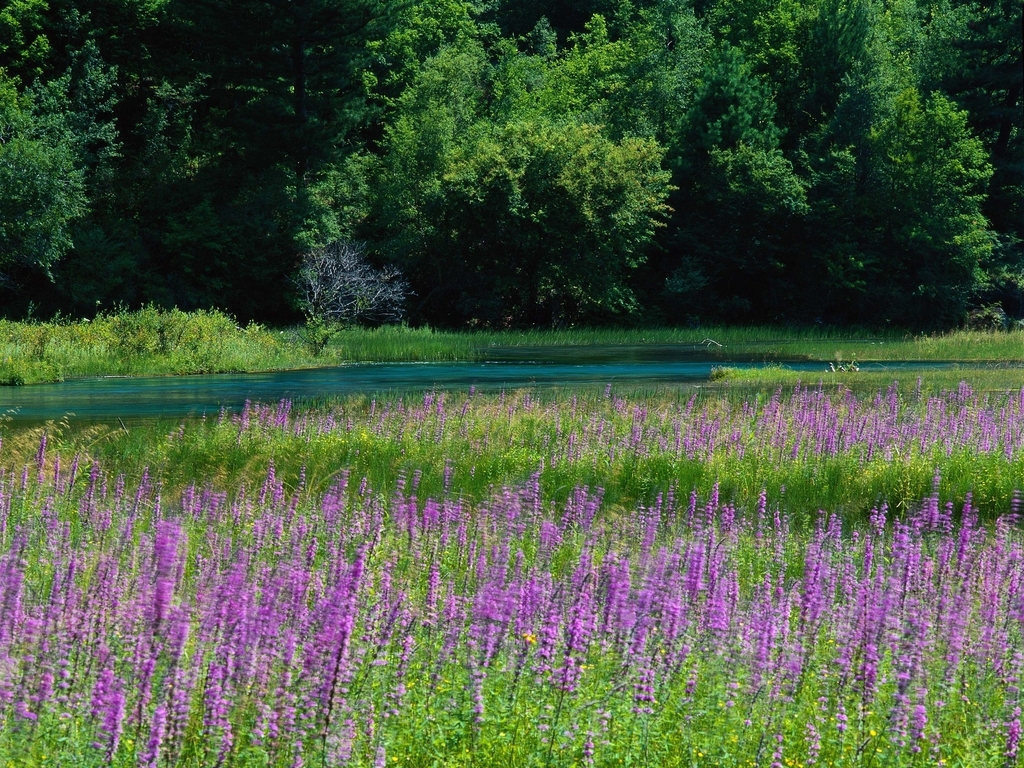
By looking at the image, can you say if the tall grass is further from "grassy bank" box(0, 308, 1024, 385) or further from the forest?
the forest

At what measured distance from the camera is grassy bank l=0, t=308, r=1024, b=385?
36219 millimetres

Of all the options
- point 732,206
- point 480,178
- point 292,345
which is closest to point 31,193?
point 292,345

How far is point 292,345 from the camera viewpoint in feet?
142

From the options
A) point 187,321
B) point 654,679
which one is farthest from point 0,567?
point 187,321

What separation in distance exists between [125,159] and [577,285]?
977 inches

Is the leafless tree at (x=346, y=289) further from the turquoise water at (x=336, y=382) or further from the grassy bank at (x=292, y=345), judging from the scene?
the turquoise water at (x=336, y=382)

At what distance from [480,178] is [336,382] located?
30909 mm

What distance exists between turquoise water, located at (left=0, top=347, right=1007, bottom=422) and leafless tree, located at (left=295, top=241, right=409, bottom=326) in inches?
405

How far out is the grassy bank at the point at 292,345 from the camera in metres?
36.2

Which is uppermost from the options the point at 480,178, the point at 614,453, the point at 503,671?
the point at 480,178

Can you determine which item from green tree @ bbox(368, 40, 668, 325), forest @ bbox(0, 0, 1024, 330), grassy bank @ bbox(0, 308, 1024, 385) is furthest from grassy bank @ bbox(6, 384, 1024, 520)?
green tree @ bbox(368, 40, 668, 325)

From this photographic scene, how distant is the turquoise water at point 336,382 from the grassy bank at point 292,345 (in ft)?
6.25

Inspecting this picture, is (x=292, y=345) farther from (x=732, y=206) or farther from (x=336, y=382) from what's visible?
(x=732, y=206)

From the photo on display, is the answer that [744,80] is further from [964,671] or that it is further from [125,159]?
[964,671]
